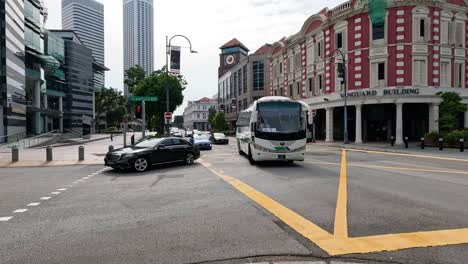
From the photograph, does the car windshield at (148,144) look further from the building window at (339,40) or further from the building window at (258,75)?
the building window at (258,75)

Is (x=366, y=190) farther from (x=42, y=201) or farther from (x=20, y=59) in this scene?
(x=20, y=59)

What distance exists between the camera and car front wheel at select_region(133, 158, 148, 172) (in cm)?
1507

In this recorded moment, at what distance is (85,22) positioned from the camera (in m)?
151

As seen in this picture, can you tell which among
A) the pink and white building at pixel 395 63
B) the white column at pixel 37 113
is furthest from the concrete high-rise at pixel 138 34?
the pink and white building at pixel 395 63

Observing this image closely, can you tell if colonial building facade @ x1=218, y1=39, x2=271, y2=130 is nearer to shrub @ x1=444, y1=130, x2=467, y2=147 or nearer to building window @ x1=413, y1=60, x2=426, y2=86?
building window @ x1=413, y1=60, x2=426, y2=86

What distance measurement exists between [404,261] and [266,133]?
1160cm

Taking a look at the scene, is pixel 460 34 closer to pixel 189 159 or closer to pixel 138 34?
pixel 189 159

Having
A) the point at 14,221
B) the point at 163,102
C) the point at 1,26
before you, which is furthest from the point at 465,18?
the point at 1,26

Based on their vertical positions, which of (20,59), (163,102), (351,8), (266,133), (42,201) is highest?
(351,8)

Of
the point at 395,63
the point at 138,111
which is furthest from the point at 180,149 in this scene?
the point at 395,63

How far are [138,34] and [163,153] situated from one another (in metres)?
36.8

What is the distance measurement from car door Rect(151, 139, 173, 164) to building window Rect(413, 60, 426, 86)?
2585 cm

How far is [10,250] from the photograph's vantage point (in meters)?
5.13

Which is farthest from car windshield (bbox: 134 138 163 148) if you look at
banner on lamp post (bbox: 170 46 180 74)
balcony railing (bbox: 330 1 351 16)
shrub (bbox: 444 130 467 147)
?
balcony railing (bbox: 330 1 351 16)
